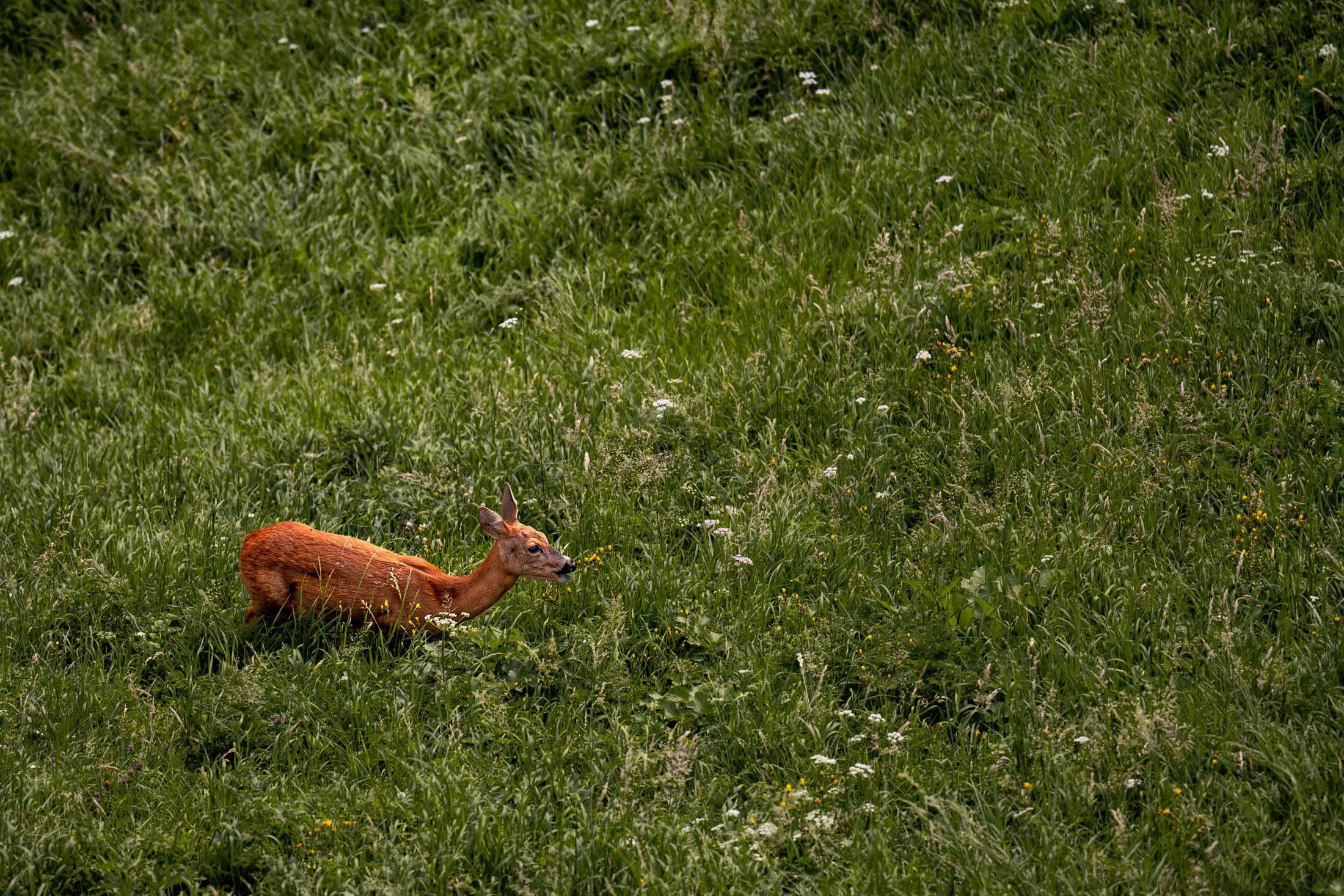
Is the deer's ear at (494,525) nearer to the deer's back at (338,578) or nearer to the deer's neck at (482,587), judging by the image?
the deer's neck at (482,587)

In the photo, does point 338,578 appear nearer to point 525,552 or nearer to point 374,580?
point 374,580

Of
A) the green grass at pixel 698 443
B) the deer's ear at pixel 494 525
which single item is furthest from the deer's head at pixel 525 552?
the green grass at pixel 698 443

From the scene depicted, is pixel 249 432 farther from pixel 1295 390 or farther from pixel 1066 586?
pixel 1295 390

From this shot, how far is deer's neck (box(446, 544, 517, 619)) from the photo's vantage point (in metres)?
4.61

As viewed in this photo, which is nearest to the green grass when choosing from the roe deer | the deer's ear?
the roe deer

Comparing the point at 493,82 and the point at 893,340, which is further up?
the point at 493,82

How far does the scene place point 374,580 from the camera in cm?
469

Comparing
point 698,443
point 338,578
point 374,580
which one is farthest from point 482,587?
point 698,443

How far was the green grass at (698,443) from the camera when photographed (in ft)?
12.6

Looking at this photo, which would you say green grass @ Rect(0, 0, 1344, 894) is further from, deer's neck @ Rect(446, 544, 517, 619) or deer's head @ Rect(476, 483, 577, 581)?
deer's head @ Rect(476, 483, 577, 581)

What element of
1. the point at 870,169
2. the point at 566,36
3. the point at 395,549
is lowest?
the point at 395,549

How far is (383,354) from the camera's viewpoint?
6773 mm

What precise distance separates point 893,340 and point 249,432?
339 cm

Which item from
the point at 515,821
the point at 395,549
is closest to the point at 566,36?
the point at 395,549
